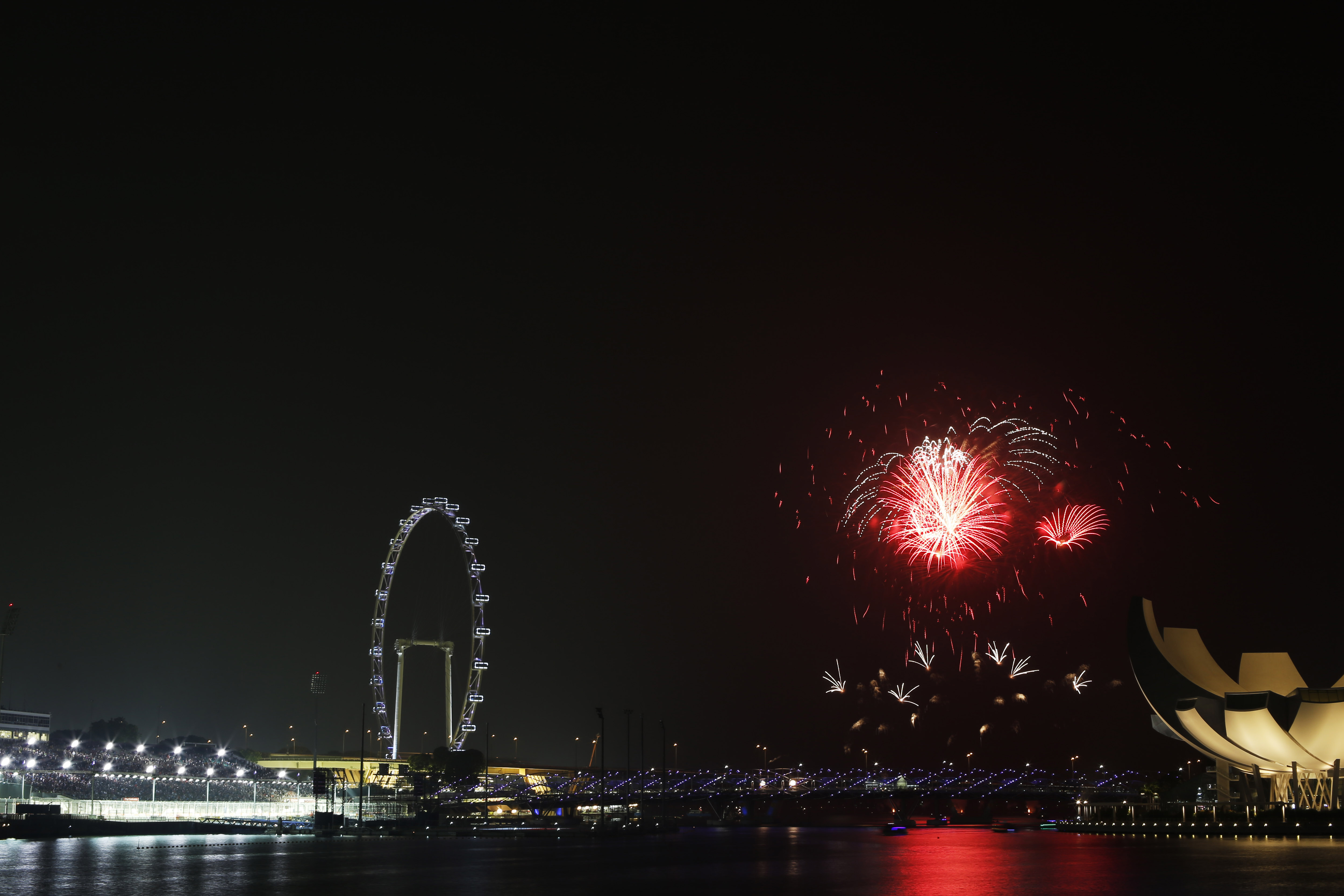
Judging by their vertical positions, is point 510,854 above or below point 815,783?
above

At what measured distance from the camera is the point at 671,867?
44219mm

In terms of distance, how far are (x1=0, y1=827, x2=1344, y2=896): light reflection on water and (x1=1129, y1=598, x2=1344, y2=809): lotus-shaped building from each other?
4.82 metres

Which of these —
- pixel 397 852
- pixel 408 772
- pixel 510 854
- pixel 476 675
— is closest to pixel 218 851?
pixel 397 852

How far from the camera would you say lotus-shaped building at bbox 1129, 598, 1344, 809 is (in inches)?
2292

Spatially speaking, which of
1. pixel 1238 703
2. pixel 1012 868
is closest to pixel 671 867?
pixel 1012 868

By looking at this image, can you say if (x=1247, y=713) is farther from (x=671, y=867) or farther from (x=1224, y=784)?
(x=671, y=867)

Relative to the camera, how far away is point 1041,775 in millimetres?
131500

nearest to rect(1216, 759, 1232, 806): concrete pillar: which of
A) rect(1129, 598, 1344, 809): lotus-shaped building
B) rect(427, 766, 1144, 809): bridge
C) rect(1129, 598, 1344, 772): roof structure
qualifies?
rect(1129, 598, 1344, 809): lotus-shaped building

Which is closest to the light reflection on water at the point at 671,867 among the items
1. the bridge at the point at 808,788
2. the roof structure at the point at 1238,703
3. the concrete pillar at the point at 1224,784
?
the roof structure at the point at 1238,703

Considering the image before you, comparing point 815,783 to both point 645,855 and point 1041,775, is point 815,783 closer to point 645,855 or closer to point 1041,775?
point 1041,775

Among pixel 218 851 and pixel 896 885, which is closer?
pixel 896 885

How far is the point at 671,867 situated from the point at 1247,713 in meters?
31.2

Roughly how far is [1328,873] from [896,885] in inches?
507

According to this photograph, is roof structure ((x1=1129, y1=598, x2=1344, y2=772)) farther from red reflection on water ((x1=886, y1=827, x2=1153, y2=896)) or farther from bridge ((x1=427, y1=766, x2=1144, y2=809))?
bridge ((x1=427, y1=766, x2=1144, y2=809))
